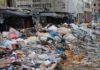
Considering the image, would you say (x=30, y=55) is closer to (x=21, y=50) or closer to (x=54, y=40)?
(x=21, y=50)

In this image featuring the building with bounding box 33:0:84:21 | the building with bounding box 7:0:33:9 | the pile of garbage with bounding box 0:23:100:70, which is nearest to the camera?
the pile of garbage with bounding box 0:23:100:70

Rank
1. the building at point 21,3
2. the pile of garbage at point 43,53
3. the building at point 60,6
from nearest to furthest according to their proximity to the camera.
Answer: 1. the pile of garbage at point 43,53
2. the building at point 21,3
3. the building at point 60,6

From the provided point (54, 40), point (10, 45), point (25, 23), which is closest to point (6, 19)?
point (25, 23)

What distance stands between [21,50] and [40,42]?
2467 mm


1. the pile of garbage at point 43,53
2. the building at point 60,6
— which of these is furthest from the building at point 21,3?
the pile of garbage at point 43,53

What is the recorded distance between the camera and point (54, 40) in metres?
18.0

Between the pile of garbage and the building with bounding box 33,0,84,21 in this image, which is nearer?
the pile of garbage

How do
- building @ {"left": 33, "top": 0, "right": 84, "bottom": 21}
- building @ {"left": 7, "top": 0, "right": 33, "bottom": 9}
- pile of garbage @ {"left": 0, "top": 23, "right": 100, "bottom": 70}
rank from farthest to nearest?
building @ {"left": 33, "top": 0, "right": 84, "bottom": 21}
building @ {"left": 7, "top": 0, "right": 33, "bottom": 9}
pile of garbage @ {"left": 0, "top": 23, "right": 100, "bottom": 70}

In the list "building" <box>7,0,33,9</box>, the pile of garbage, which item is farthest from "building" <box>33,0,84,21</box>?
the pile of garbage

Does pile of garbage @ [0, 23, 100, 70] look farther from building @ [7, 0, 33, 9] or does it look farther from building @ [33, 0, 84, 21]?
building @ [7, 0, 33, 9]

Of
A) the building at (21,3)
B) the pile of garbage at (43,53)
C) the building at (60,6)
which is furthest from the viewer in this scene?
the building at (60,6)

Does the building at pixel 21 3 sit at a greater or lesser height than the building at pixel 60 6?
greater

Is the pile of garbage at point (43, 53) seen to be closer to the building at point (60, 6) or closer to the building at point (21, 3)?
the building at point (60, 6)

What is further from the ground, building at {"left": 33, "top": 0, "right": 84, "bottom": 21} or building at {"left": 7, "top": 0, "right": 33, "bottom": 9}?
building at {"left": 7, "top": 0, "right": 33, "bottom": 9}
